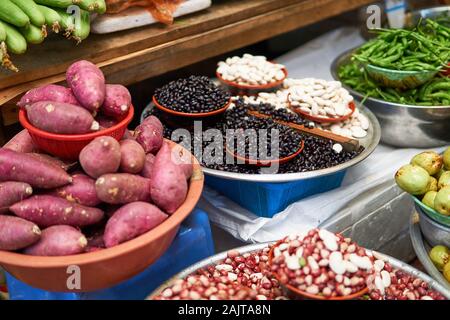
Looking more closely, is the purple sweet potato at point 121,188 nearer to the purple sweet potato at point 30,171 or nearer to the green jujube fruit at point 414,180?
the purple sweet potato at point 30,171

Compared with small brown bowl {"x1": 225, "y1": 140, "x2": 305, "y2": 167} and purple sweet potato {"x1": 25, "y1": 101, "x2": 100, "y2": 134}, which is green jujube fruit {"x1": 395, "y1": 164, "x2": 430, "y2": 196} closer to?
small brown bowl {"x1": 225, "y1": 140, "x2": 305, "y2": 167}

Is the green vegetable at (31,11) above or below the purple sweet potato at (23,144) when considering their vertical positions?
above

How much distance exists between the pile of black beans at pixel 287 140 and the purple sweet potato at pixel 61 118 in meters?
0.72

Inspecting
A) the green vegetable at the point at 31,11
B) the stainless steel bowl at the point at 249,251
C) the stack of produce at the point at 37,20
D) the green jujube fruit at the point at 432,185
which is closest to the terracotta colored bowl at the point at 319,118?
the green jujube fruit at the point at 432,185

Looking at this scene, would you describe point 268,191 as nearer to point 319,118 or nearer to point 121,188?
point 319,118

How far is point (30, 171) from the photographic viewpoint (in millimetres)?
1475

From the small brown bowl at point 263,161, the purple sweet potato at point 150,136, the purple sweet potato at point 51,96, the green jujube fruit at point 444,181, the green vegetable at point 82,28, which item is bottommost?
the green jujube fruit at point 444,181

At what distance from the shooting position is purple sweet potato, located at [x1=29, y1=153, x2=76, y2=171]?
5.05ft

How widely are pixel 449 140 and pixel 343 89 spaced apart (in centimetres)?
64

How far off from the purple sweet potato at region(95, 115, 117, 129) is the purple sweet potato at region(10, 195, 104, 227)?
29cm

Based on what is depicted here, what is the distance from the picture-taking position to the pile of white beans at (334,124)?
8.05ft

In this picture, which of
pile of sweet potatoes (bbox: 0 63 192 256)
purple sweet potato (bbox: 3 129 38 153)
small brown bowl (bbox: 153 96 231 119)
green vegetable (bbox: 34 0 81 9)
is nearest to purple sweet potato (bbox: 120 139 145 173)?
pile of sweet potatoes (bbox: 0 63 192 256)

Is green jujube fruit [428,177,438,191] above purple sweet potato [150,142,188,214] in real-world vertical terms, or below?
below
